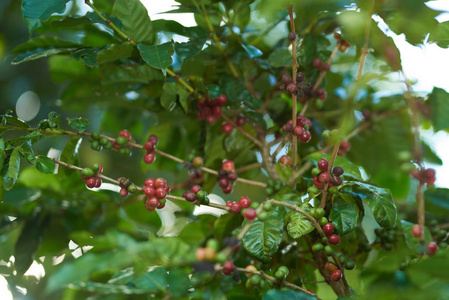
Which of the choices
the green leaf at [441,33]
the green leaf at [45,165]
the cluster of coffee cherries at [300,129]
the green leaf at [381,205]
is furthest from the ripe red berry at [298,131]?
the green leaf at [45,165]

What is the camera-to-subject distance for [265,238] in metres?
0.59

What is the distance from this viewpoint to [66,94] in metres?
1.02

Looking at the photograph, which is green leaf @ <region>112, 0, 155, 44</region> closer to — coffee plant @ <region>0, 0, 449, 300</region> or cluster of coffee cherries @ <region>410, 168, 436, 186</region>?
coffee plant @ <region>0, 0, 449, 300</region>

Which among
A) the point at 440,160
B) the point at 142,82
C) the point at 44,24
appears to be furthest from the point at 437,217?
the point at 44,24

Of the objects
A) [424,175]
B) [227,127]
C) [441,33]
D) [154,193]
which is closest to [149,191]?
[154,193]

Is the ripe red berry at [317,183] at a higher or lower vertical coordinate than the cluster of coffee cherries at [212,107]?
lower

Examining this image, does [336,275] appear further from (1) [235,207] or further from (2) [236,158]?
(2) [236,158]

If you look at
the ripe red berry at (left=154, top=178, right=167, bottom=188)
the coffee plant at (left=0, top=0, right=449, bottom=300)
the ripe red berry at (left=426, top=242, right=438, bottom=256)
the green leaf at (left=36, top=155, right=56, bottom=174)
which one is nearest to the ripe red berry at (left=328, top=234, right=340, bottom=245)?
the coffee plant at (left=0, top=0, right=449, bottom=300)

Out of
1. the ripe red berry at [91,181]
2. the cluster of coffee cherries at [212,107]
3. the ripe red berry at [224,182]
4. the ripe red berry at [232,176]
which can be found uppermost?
the cluster of coffee cherries at [212,107]

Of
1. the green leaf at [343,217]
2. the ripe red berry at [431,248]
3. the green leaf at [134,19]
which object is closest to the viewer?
the ripe red berry at [431,248]

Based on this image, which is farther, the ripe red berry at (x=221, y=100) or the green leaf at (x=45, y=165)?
the ripe red berry at (x=221, y=100)

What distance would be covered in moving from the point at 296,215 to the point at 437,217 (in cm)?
41

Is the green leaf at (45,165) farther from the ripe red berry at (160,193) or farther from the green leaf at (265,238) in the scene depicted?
the green leaf at (265,238)

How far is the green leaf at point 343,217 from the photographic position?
0.58 metres
